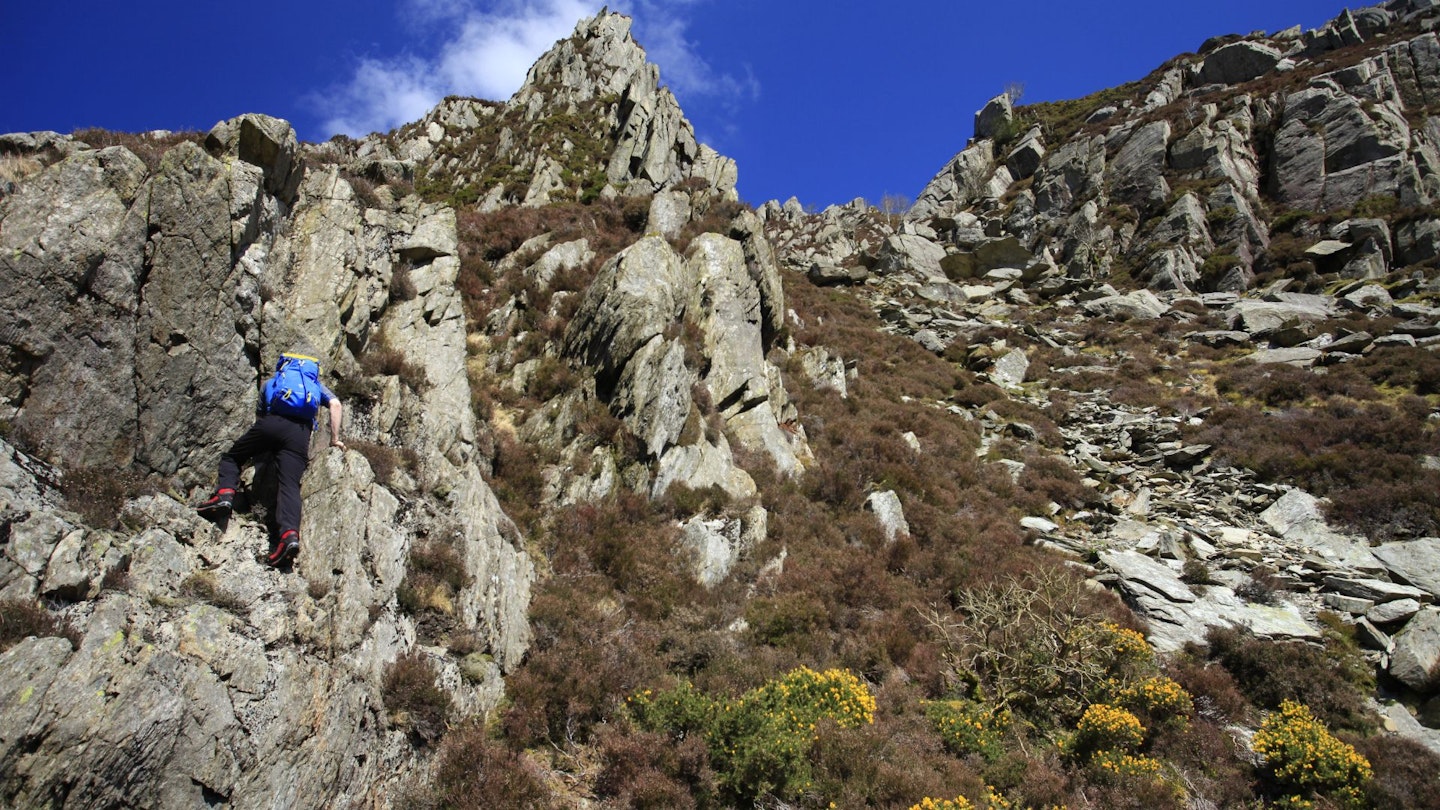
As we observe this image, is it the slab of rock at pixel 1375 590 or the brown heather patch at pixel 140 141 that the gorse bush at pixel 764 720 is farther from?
the slab of rock at pixel 1375 590

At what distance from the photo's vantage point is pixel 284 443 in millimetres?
7641

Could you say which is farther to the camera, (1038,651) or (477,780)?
(1038,651)

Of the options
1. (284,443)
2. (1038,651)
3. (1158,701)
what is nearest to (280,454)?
(284,443)

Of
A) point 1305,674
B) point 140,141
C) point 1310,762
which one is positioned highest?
point 140,141

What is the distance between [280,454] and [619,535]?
18.7ft

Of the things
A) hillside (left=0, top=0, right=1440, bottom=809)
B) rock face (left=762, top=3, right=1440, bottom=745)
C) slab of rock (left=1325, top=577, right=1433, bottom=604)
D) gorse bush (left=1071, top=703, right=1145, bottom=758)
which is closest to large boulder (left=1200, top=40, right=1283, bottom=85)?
rock face (left=762, top=3, right=1440, bottom=745)

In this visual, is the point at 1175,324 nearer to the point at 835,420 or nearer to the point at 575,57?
the point at 835,420

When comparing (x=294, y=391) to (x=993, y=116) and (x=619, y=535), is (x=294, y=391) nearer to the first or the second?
(x=619, y=535)

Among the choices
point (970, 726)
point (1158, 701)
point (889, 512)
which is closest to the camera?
point (970, 726)

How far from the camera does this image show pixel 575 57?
1500 inches

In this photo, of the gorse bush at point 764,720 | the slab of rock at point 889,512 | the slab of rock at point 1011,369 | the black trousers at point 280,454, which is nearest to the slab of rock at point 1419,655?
the slab of rock at point 889,512

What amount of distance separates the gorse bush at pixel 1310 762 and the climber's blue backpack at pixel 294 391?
46.8 feet

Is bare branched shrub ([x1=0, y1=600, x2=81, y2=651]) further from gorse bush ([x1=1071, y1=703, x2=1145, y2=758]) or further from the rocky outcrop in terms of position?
gorse bush ([x1=1071, y1=703, x2=1145, y2=758])

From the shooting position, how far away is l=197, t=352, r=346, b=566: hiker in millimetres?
7117
